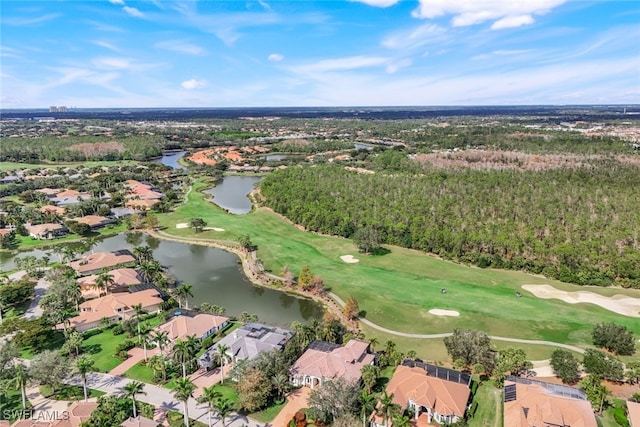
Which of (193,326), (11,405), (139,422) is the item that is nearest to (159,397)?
(139,422)

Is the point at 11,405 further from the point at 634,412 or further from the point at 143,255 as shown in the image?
the point at 634,412

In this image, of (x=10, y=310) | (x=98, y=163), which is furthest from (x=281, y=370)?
(x=98, y=163)

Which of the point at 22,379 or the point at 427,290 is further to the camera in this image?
the point at 427,290

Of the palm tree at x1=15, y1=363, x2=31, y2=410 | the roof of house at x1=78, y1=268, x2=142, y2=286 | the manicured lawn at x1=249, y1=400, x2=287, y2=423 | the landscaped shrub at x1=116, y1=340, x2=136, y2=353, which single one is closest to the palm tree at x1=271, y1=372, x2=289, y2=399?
the manicured lawn at x1=249, y1=400, x2=287, y2=423

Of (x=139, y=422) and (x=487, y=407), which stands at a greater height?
(x=139, y=422)

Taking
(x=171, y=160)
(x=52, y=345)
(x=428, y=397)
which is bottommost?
(x=52, y=345)

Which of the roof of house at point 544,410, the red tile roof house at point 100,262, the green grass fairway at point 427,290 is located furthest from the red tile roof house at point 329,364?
the red tile roof house at point 100,262

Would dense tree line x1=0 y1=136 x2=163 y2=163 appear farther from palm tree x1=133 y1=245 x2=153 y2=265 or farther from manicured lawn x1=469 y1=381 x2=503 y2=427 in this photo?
manicured lawn x1=469 y1=381 x2=503 y2=427
